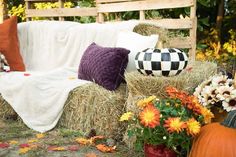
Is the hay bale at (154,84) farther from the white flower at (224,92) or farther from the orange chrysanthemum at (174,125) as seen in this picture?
the orange chrysanthemum at (174,125)

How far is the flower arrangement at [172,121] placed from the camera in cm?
197

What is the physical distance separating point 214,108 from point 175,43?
7.60 ft

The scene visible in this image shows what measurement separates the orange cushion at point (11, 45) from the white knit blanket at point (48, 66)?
172 mm

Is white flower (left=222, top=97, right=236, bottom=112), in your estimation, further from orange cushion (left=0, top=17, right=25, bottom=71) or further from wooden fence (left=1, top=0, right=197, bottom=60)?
orange cushion (left=0, top=17, right=25, bottom=71)

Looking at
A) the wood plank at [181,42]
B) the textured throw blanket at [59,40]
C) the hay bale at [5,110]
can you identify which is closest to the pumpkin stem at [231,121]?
the textured throw blanket at [59,40]

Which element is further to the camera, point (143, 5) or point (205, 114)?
point (143, 5)

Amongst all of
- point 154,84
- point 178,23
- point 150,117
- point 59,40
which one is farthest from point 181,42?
point 150,117

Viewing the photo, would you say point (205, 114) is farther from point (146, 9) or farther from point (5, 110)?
point (146, 9)

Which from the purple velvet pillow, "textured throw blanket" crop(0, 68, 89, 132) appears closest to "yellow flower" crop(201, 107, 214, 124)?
the purple velvet pillow

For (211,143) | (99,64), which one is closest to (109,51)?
(99,64)

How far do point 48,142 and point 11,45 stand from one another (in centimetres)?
149

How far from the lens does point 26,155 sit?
247 centimetres

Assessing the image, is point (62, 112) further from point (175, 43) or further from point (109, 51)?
point (175, 43)

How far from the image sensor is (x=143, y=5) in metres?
5.11
